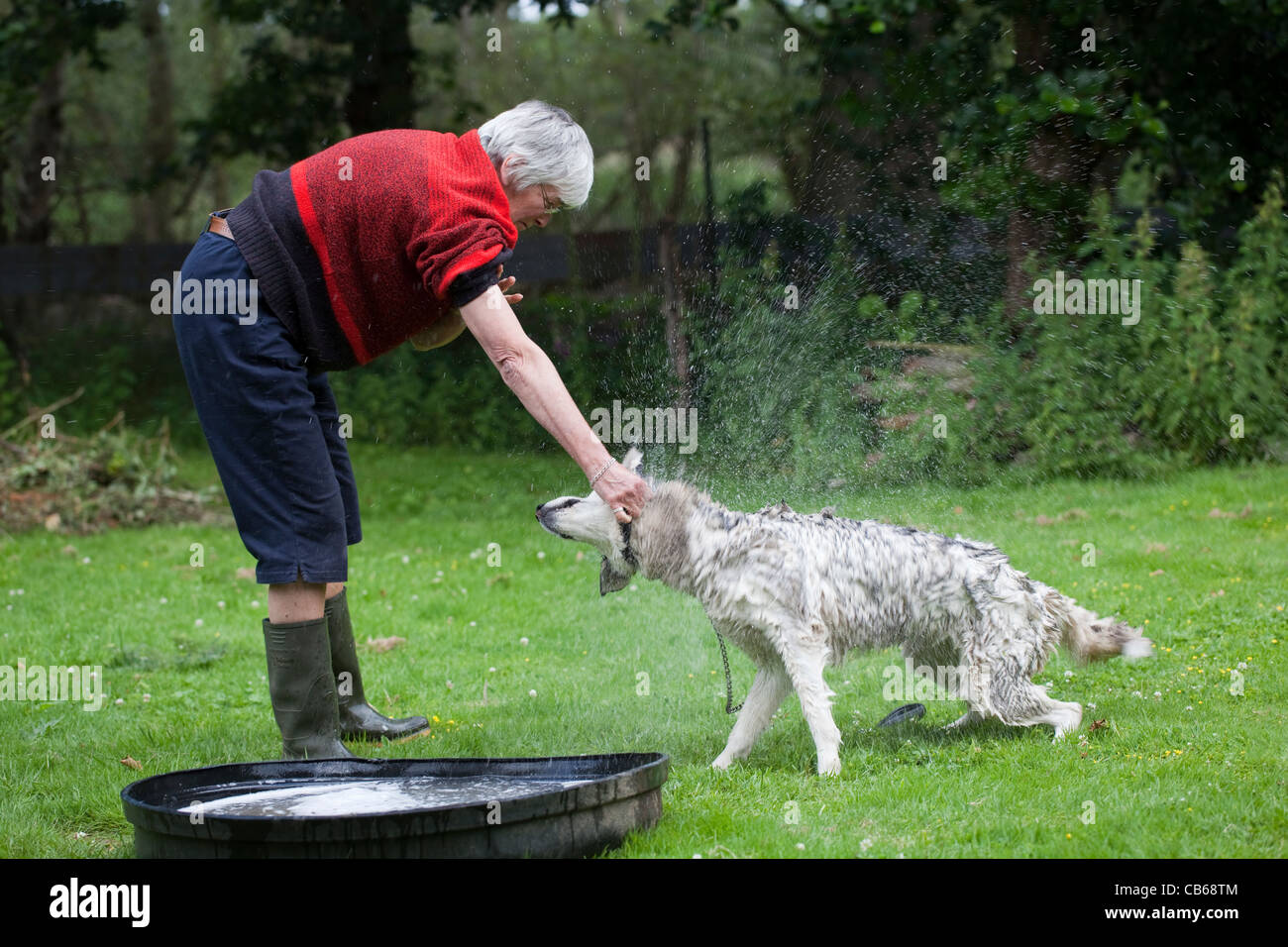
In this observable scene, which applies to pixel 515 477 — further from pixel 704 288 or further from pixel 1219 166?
pixel 1219 166

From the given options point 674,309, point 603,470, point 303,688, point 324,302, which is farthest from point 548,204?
point 674,309

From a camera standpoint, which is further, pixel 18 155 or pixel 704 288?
pixel 18 155

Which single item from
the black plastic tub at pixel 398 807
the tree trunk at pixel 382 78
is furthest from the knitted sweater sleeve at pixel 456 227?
the tree trunk at pixel 382 78

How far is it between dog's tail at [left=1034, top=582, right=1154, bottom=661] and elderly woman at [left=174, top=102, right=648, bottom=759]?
1.66 metres

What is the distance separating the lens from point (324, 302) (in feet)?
12.1

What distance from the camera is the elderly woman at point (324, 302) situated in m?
3.47

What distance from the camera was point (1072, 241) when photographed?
29.1 ft

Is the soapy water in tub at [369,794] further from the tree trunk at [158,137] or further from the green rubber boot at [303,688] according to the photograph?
the tree trunk at [158,137]

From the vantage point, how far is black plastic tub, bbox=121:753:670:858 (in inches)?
112

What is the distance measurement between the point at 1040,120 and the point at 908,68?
4.52 ft

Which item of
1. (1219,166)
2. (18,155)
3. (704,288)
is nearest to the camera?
(704,288)

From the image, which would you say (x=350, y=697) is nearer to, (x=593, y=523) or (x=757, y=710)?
(x=593, y=523)

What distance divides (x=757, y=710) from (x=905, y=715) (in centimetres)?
71

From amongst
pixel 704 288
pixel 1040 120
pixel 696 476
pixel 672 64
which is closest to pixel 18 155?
pixel 672 64
